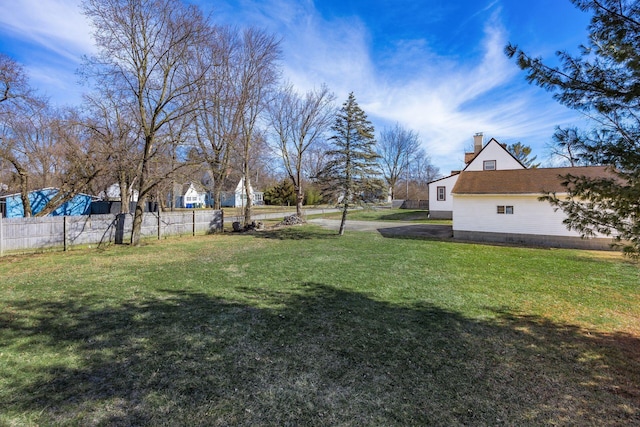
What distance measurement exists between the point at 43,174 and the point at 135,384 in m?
23.7

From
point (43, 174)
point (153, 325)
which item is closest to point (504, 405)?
point (153, 325)

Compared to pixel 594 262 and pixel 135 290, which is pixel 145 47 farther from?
pixel 594 262

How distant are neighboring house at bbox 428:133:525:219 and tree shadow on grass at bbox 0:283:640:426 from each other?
1951 cm

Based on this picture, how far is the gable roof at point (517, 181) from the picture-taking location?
1378cm

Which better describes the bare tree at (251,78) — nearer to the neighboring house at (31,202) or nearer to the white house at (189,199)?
the neighboring house at (31,202)


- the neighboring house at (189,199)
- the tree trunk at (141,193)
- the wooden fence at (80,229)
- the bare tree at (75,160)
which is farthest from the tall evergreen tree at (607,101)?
the neighboring house at (189,199)

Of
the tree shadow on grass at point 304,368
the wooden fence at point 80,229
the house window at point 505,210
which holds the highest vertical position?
the house window at point 505,210

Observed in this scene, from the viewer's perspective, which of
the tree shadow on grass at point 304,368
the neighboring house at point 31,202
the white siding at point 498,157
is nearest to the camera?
the tree shadow on grass at point 304,368

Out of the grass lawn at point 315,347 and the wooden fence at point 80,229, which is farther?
the wooden fence at point 80,229

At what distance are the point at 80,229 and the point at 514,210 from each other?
19.8 m

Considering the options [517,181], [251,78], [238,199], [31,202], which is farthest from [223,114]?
[238,199]

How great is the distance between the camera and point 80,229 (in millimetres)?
11711

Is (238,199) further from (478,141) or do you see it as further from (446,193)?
(478,141)

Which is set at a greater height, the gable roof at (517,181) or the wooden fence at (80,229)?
the gable roof at (517,181)
